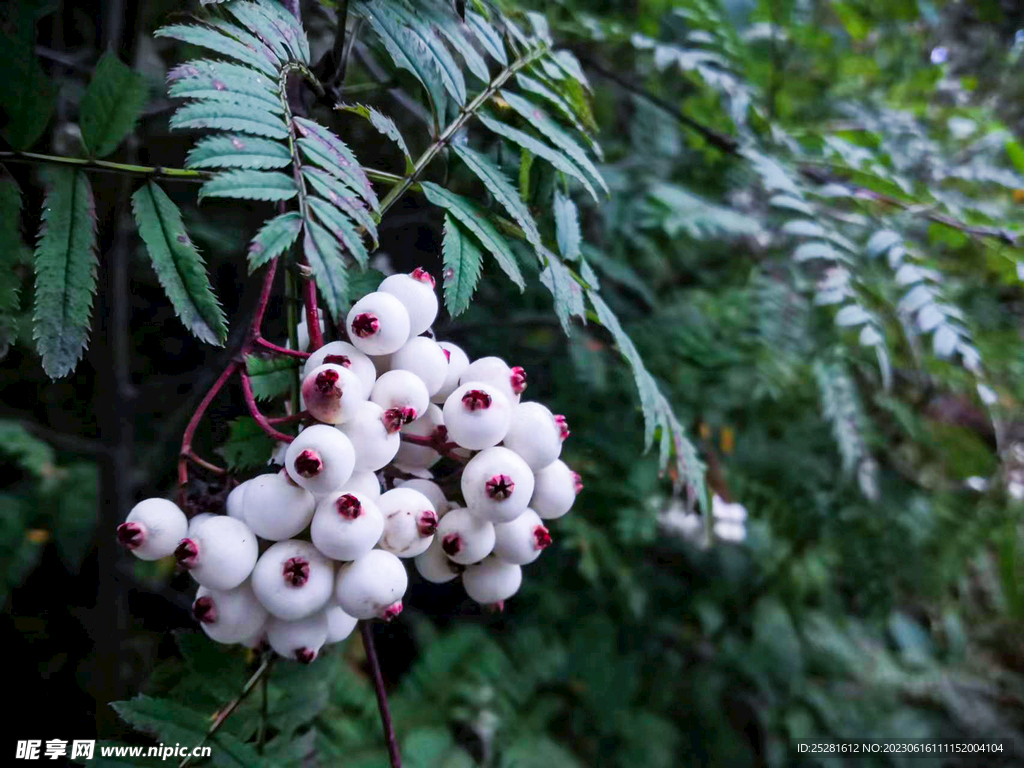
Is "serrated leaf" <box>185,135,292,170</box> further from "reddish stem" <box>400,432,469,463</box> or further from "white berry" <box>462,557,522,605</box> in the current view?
"white berry" <box>462,557,522,605</box>

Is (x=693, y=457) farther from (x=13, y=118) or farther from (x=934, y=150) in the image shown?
(x=934, y=150)

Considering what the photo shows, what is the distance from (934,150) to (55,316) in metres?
1.41

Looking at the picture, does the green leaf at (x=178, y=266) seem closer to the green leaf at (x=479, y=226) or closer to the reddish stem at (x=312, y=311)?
the reddish stem at (x=312, y=311)

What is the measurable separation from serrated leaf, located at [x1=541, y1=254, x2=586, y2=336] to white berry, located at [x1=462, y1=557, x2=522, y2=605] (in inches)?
7.3

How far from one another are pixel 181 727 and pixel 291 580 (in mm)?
222

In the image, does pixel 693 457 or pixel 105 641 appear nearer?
pixel 693 457

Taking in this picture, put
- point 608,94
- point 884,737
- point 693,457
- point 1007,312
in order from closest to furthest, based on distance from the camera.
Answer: point 693,457 → point 608,94 → point 1007,312 → point 884,737

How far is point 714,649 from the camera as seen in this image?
5.29ft

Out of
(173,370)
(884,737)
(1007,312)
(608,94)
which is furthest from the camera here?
(884,737)

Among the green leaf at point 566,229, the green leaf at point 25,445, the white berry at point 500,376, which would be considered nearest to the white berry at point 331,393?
the white berry at point 500,376

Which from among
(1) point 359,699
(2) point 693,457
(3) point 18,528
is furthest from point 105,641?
(2) point 693,457

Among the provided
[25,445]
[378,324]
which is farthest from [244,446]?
[25,445]

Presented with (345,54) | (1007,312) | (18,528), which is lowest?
(18,528)

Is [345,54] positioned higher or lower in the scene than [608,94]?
lower
